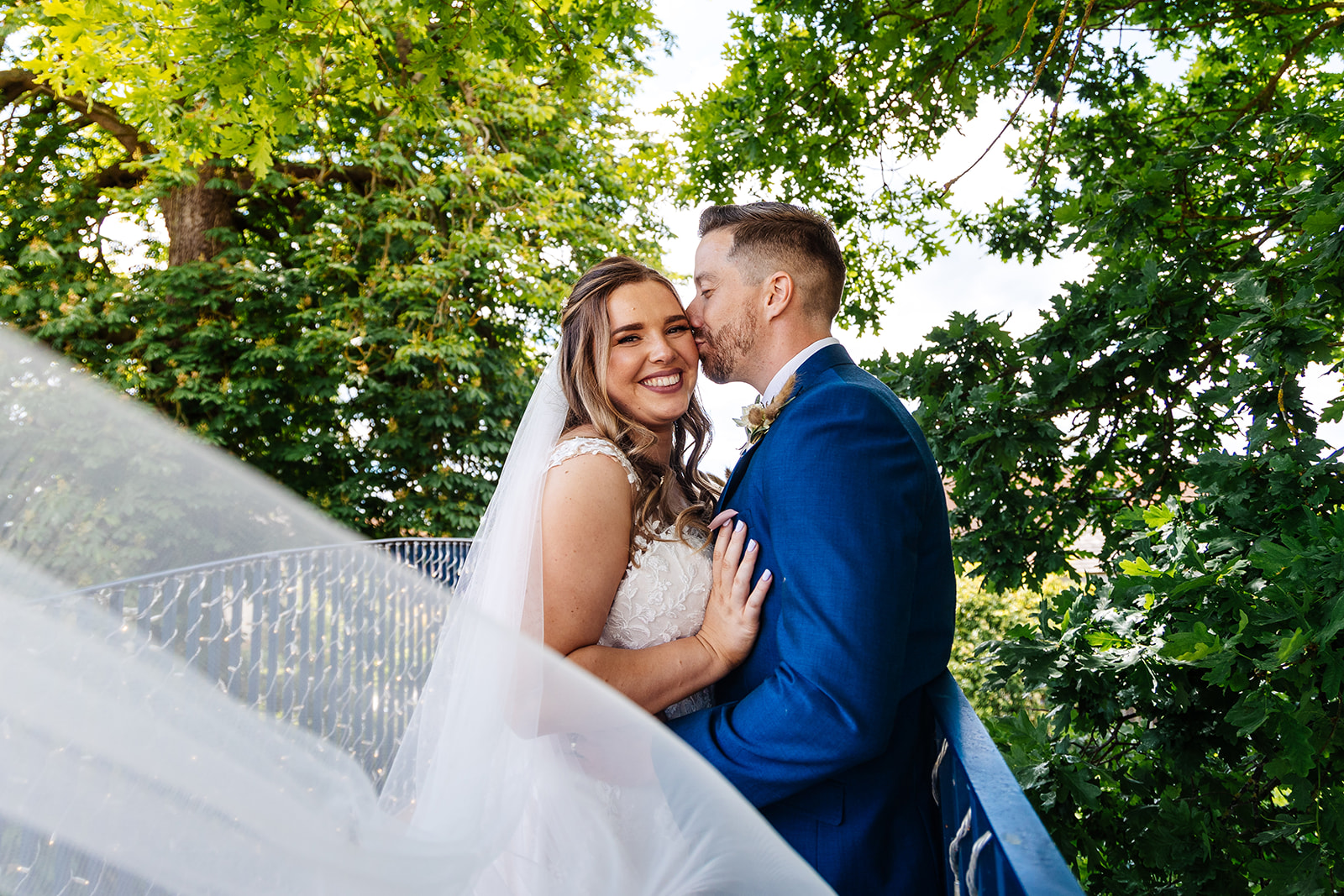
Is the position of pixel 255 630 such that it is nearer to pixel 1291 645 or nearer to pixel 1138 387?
pixel 1138 387

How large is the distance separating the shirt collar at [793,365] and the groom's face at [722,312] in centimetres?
14

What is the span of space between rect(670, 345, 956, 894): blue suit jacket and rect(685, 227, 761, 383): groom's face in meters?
0.54

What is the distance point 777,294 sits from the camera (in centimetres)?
228

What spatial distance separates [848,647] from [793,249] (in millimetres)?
1218

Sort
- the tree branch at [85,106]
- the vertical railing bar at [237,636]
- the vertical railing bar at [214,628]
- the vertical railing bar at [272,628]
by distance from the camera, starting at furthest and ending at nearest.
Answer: the tree branch at [85,106] < the vertical railing bar at [272,628] < the vertical railing bar at [237,636] < the vertical railing bar at [214,628]

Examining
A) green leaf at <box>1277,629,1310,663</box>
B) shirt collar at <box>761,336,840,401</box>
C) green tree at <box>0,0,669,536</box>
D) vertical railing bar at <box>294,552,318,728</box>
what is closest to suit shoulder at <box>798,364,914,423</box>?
shirt collar at <box>761,336,840,401</box>

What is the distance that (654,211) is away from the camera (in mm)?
13492

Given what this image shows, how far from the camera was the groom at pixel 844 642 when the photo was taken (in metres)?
1.54

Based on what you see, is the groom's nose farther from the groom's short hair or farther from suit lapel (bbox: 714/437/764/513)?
suit lapel (bbox: 714/437/764/513)

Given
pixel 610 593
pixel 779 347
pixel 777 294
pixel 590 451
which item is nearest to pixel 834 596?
pixel 610 593

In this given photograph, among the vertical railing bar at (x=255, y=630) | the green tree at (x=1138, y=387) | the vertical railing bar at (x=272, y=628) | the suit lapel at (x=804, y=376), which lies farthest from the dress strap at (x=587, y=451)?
the vertical railing bar at (x=272, y=628)

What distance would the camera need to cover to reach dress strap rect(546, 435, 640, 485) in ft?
6.93

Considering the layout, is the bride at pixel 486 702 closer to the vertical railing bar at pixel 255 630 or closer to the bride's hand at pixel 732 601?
the bride's hand at pixel 732 601

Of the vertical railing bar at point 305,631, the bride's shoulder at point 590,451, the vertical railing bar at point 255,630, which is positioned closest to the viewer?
the bride's shoulder at point 590,451
